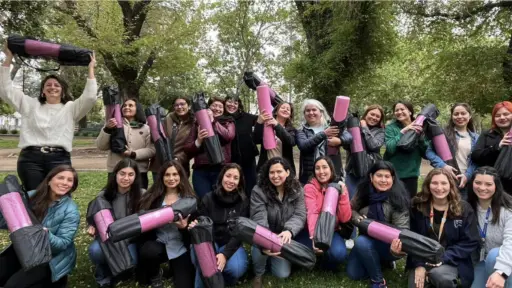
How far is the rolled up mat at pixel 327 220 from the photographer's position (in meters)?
3.81

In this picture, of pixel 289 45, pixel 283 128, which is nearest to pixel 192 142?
pixel 283 128

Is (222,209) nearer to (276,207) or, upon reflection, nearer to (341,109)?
(276,207)

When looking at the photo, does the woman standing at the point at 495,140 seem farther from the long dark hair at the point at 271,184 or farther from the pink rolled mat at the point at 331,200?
the long dark hair at the point at 271,184

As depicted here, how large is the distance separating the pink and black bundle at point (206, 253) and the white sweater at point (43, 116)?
6.04ft

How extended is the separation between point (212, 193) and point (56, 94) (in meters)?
2.07

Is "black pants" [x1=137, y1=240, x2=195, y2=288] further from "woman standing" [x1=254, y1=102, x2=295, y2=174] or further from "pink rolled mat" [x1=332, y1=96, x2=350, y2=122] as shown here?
"pink rolled mat" [x1=332, y1=96, x2=350, y2=122]

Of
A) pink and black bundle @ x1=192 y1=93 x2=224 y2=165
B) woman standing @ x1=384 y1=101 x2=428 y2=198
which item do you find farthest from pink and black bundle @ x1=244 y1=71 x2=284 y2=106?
woman standing @ x1=384 y1=101 x2=428 y2=198

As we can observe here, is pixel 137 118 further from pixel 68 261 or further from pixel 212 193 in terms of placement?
pixel 68 261

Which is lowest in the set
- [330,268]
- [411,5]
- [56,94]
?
[330,268]

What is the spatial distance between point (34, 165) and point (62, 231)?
0.91 m

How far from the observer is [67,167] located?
386 centimetres

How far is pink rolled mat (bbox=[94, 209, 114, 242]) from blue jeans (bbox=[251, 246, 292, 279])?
1.53m

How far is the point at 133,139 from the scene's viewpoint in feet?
16.7

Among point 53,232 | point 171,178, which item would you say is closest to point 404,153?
point 171,178
